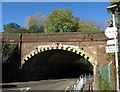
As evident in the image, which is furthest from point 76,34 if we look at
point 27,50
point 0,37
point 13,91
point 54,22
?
point 54,22

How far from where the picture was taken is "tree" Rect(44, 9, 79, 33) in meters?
74.1

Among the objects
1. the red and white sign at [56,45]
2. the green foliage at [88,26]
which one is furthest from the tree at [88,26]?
the red and white sign at [56,45]

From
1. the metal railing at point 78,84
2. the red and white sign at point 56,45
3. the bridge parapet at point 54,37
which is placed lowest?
the metal railing at point 78,84

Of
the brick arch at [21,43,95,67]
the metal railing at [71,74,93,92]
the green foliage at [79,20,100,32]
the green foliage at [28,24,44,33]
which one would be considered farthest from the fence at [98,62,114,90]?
the green foliage at [28,24,44,33]

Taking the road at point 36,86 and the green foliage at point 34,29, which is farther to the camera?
the green foliage at point 34,29

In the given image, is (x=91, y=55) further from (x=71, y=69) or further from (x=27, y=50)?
(x=71, y=69)

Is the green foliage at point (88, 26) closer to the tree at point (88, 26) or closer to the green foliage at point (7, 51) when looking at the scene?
the tree at point (88, 26)

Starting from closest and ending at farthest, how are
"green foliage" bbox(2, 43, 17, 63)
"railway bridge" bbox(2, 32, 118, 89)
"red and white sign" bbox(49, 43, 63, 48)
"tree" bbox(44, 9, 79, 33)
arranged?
1. "green foliage" bbox(2, 43, 17, 63)
2. "railway bridge" bbox(2, 32, 118, 89)
3. "red and white sign" bbox(49, 43, 63, 48)
4. "tree" bbox(44, 9, 79, 33)

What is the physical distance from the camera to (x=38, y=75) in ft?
148

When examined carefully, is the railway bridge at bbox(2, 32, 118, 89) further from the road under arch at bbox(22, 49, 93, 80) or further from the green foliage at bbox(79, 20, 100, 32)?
the green foliage at bbox(79, 20, 100, 32)

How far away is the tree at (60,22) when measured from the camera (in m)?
74.1

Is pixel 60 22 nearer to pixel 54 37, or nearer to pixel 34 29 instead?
pixel 34 29

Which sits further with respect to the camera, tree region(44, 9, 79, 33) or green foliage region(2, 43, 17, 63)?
tree region(44, 9, 79, 33)

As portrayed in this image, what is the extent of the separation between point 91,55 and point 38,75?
35.7 feet
